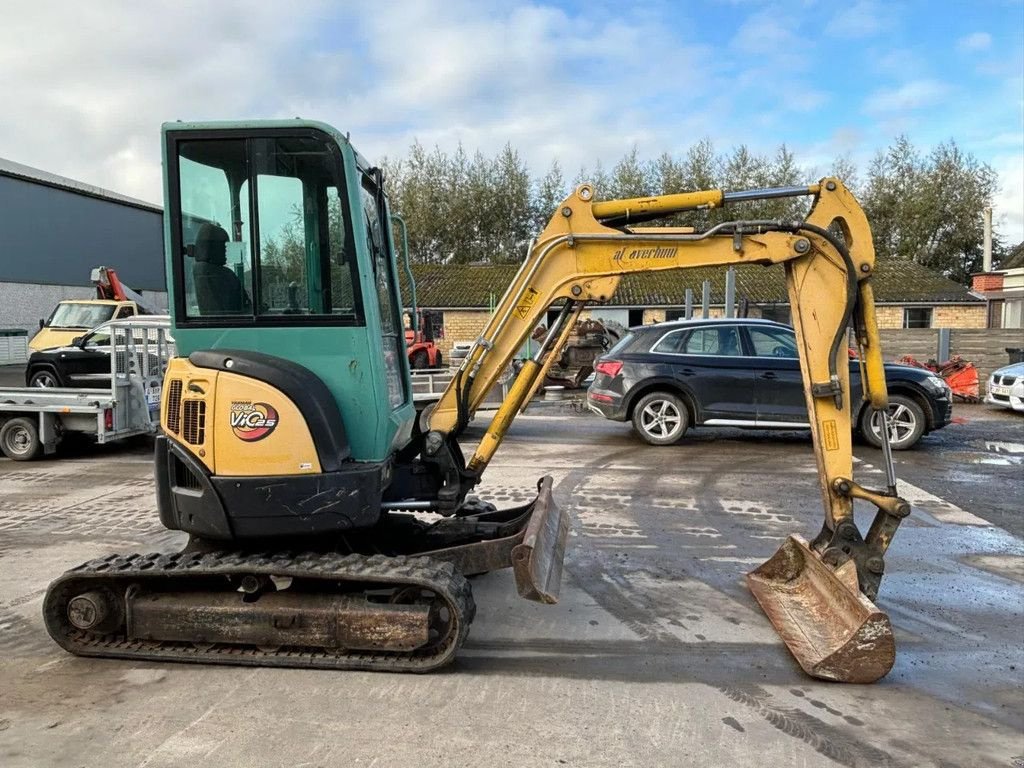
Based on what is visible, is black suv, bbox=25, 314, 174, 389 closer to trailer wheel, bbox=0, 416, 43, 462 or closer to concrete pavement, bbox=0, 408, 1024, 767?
trailer wheel, bbox=0, 416, 43, 462

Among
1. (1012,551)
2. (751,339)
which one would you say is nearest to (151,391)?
(751,339)

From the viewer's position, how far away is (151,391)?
10414mm

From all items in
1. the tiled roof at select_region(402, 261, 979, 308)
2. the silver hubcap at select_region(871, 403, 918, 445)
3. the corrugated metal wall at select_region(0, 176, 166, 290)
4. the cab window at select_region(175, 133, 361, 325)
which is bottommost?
the silver hubcap at select_region(871, 403, 918, 445)

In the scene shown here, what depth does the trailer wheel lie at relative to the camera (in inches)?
399

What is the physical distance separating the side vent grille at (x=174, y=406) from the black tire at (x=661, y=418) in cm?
777

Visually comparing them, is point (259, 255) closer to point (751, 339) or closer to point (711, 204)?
point (711, 204)

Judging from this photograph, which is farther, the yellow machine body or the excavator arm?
the excavator arm

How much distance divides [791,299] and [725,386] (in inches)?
242

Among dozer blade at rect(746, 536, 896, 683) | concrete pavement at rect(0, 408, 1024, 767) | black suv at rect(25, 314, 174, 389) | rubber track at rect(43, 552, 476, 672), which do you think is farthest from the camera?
black suv at rect(25, 314, 174, 389)

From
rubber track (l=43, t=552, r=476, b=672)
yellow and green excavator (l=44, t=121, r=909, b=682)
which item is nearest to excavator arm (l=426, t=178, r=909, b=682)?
yellow and green excavator (l=44, t=121, r=909, b=682)

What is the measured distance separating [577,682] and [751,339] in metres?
7.84

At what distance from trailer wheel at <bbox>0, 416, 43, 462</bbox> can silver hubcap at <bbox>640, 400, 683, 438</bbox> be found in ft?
26.9

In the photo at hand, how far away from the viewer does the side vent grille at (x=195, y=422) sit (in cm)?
404

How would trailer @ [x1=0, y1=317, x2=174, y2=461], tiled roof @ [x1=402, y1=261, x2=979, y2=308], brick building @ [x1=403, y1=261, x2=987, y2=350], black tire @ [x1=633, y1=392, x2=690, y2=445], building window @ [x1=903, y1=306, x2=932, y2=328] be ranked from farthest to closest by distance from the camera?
building window @ [x1=903, y1=306, x2=932, y2=328] → tiled roof @ [x1=402, y1=261, x2=979, y2=308] → brick building @ [x1=403, y1=261, x2=987, y2=350] → black tire @ [x1=633, y1=392, x2=690, y2=445] → trailer @ [x1=0, y1=317, x2=174, y2=461]
